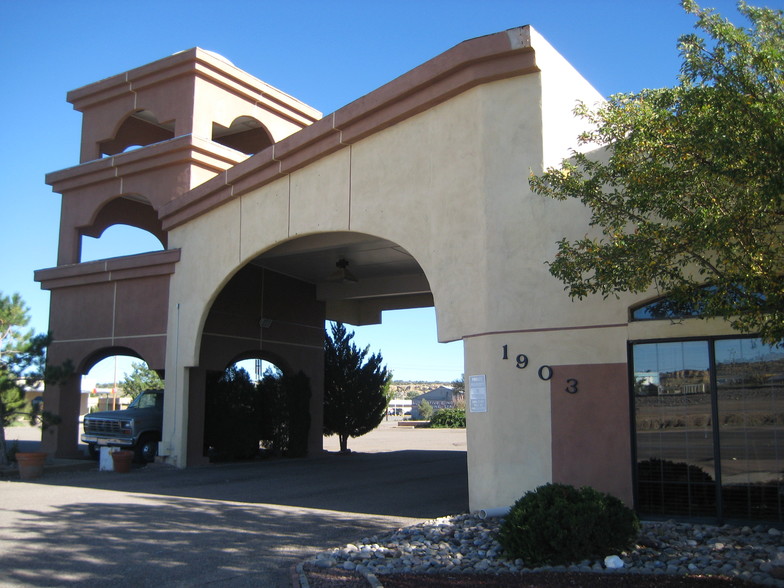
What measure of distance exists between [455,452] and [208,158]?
13.4 metres

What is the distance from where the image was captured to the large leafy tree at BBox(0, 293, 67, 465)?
57.4 ft

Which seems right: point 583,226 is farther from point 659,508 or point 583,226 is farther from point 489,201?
point 659,508

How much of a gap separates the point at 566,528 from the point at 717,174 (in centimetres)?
403

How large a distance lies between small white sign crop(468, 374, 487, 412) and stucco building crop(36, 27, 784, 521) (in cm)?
3

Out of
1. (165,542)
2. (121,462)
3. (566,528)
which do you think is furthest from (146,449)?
(566,528)

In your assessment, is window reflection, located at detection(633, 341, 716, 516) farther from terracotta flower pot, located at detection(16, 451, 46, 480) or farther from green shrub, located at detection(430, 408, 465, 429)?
green shrub, located at detection(430, 408, 465, 429)

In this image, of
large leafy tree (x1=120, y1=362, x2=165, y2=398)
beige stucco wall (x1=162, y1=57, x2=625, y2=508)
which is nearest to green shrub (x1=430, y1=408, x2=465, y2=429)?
large leafy tree (x1=120, y1=362, x2=165, y2=398)

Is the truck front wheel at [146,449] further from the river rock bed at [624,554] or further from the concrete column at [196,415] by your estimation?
the river rock bed at [624,554]

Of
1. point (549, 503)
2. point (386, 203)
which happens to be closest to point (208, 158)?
point (386, 203)

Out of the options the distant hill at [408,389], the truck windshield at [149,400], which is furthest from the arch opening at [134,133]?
the distant hill at [408,389]

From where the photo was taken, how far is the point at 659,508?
1021cm

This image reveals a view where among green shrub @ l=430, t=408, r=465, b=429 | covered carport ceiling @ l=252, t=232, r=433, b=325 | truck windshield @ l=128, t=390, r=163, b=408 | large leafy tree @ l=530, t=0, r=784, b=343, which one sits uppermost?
covered carport ceiling @ l=252, t=232, r=433, b=325

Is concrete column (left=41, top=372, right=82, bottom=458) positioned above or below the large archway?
below

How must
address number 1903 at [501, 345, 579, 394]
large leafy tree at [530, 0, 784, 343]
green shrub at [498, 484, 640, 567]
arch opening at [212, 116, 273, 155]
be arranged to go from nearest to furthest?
large leafy tree at [530, 0, 784, 343] < green shrub at [498, 484, 640, 567] < address number 1903 at [501, 345, 579, 394] < arch opening at [212, 116, 273, 155]
